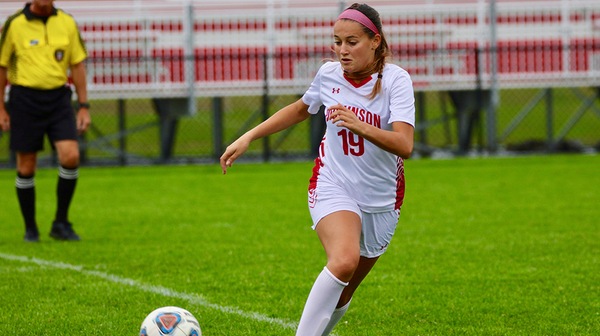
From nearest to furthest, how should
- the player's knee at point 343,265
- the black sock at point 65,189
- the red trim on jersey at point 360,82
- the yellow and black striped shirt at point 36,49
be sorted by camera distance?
the player's knee at point 343,265 < the red trim on jersey at point 360,82 < the yellow and black striped shirt at point 36,49 < the black sock at point 65,189

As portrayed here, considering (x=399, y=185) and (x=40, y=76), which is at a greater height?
(x=40, y=76)

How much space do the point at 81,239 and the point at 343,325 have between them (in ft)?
14.2

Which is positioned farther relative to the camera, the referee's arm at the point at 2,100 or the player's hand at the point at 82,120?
the player's hand at the point at 82,120

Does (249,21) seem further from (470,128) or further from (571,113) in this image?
(571,113)

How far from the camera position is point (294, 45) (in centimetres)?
1972

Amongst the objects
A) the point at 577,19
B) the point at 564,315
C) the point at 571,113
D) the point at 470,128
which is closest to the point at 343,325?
the point at 564,315

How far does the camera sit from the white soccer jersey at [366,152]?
16.0 feet

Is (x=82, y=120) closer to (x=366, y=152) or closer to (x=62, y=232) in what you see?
(x=62, y=232)

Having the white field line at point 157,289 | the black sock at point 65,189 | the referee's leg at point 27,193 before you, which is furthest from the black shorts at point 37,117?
the white field line at point 157,289

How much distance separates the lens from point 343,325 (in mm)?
5883

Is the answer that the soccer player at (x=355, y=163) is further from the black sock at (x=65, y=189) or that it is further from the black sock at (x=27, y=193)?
the black sock at (x=27, y=193)

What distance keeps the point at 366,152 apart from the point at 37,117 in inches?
196

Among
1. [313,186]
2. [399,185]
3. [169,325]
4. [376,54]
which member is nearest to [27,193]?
[169,325]

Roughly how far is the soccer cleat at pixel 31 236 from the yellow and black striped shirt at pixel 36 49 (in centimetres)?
130
